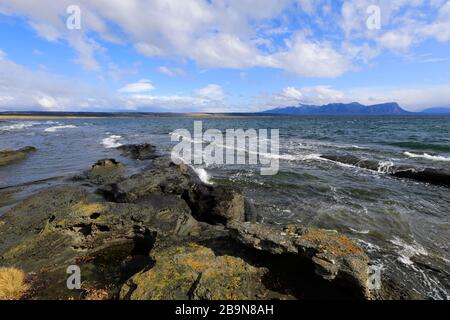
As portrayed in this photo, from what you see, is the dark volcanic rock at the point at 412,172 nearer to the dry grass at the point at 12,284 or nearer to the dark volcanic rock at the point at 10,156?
the dry grass at the point at 12,284

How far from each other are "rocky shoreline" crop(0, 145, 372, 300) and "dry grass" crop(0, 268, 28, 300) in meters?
0.15

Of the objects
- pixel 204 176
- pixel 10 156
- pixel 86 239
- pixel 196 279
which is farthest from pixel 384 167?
pixel 10 156

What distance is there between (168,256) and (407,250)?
822 centimetres

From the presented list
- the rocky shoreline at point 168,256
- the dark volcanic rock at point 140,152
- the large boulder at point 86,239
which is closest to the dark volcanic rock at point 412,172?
the rocky shoreline at point 168,256

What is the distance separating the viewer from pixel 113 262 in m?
7.64

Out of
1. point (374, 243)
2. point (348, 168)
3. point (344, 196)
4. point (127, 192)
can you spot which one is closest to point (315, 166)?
point (348, 168)

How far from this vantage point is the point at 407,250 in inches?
377

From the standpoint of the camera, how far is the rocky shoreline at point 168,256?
18.7ft

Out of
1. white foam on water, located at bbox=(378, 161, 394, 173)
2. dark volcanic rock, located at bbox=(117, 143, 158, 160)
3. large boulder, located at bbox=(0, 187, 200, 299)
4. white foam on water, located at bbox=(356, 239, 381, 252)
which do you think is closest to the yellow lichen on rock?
large boulder, located at bbox=(0, 187, 200, 299)

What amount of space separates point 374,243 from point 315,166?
14578 millimetres

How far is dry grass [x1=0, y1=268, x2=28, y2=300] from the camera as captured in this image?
19.9 feet

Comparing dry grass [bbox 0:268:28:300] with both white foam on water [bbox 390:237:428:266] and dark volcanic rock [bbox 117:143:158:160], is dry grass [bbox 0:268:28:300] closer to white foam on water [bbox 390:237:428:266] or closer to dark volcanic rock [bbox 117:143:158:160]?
white foam on water [bbox 390:237:428:266]
